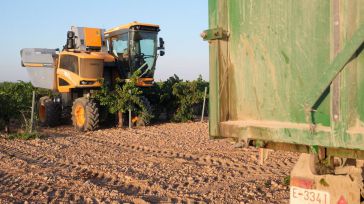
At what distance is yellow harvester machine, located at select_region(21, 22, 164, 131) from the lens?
46.2 feet

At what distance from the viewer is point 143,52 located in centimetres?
1515

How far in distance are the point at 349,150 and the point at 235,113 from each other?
779 mm

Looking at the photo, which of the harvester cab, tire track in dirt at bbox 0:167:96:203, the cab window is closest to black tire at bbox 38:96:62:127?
the cab window

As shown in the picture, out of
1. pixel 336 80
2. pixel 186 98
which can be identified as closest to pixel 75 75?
pixel 186 98

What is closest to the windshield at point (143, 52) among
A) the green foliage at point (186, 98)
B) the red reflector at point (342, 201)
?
the green foliage at point (186, 98)

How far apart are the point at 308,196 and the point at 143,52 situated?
1283cm

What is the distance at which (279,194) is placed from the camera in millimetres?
5980

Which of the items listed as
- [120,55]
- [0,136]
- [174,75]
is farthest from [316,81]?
[174,75]

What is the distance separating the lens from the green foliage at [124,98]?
1404cm

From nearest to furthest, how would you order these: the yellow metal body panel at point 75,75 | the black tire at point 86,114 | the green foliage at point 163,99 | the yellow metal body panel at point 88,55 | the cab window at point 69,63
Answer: the black tire at point 86,114 → the yellow metal body panel at point 88,55 → the yellow metal body panel at point 75,75 → the cab window at point 69,63 → the green foliage at point 163,99

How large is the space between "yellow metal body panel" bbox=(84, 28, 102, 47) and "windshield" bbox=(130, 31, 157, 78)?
1.72m

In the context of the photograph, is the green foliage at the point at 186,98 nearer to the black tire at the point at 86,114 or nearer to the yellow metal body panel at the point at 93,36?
the yellow metal body panel at the point at 93,36

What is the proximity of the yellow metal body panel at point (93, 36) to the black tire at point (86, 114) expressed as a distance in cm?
268

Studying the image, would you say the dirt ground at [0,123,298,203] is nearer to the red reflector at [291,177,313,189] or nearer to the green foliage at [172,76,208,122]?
the red reflector at [291,177,313,189]
